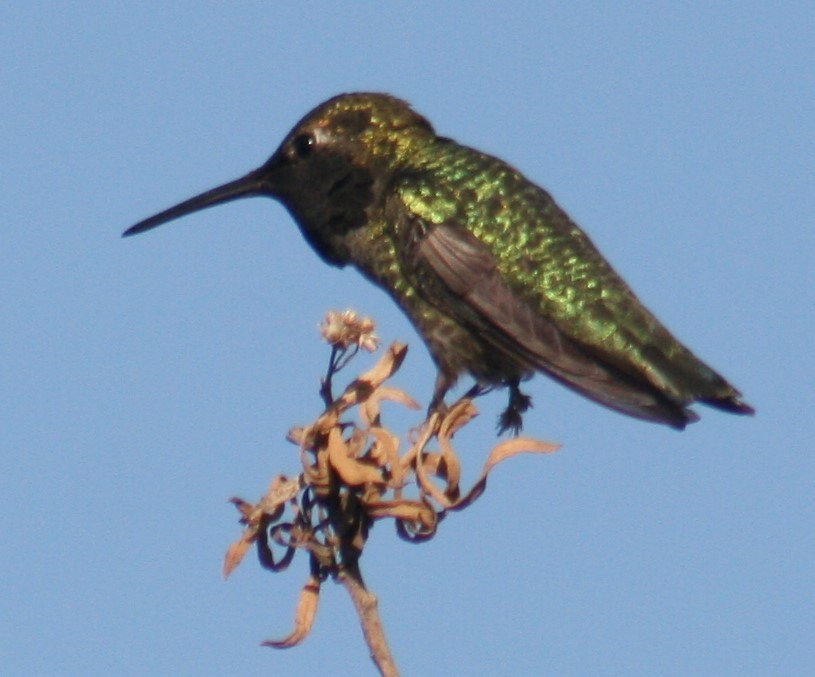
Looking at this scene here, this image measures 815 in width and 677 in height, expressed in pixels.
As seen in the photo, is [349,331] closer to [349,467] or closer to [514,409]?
[349,467]

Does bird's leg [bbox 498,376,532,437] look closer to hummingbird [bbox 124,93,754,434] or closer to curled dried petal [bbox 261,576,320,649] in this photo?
hummingbird [bbox 124,93,754,434]

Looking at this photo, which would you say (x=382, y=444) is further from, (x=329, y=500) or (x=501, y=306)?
(x=501, y=306)

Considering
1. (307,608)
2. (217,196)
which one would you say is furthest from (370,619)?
(217,196)

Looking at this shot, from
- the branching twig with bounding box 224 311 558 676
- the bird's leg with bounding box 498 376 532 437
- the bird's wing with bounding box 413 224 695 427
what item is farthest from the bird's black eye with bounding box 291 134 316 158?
the branching twig with bounding box 224 311 558 676

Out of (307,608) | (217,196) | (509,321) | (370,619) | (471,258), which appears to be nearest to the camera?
(370,619)

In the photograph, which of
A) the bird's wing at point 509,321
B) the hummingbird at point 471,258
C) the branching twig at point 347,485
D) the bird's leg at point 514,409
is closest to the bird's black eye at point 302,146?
the hummingbird at point 471,258

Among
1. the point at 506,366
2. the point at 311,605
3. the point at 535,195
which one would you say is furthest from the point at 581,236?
the point at 311,605

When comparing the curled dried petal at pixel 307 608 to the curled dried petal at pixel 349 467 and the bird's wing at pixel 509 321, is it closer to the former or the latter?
the curled dried petal at pixel 349 467
